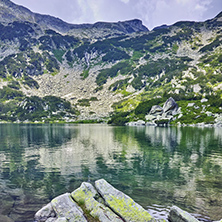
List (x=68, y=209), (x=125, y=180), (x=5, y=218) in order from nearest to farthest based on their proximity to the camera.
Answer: (x=68, y=209) → (x=5, y=218) → (x=125, y=180)

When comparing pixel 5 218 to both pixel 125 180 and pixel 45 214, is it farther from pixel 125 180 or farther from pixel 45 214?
pixel 125 180

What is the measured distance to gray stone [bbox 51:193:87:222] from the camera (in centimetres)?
1262

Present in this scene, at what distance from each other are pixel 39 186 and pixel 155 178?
15.2 meters

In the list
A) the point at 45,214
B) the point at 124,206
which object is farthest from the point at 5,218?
the point at 124,206

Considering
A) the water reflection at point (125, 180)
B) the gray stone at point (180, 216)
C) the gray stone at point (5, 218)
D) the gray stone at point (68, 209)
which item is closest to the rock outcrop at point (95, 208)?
the gray stone at point (68, 209)

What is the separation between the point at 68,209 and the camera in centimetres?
1336

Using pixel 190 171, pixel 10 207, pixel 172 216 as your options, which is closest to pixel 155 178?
pixel 190 171

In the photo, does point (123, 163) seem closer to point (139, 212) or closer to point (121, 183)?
point (121, 183)

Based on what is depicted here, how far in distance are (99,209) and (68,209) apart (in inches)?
88.2

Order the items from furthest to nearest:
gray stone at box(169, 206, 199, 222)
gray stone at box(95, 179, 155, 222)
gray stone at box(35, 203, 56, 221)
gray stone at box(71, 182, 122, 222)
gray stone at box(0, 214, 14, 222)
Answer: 1. gray stone at box(0, 214, 14, 222)
2. gray stone at box(35, 203, 56, 221)
3. gray stone at box(71, 182, 122, 222)
4. gray stone at box(95, 179, 155, 222)
5. gray stone at box(169, 206, 199, 222)

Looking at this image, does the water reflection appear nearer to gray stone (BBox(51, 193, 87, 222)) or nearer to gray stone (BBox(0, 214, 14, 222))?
gray stone (BBox(0, 214, 14, 222))

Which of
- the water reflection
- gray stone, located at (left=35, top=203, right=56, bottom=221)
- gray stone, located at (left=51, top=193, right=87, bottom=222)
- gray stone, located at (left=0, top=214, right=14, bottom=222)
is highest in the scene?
gray stone, located at (left=51, top=193, right=87, bottom=222)

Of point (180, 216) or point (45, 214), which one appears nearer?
point (180, 216)

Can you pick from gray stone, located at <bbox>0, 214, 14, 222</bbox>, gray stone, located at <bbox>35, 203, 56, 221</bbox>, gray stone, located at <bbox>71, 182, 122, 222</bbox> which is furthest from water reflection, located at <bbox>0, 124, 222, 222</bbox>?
gray stone, located at <bbox>71, 182, 122, 222</bbox>
